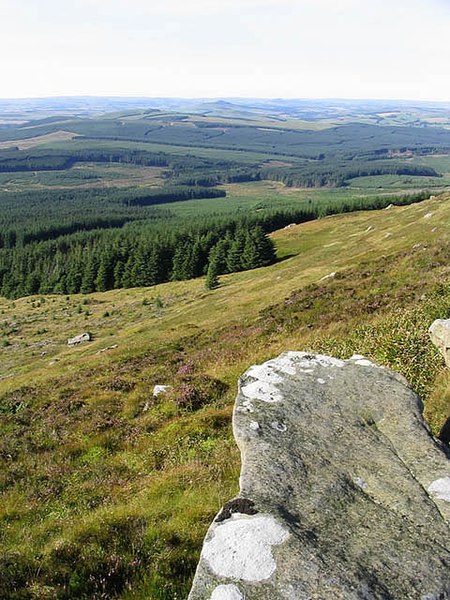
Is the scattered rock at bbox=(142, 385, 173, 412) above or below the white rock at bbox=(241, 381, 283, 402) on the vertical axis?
below

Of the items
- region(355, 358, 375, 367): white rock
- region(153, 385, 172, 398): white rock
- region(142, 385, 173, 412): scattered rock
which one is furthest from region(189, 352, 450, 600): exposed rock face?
region(153, 385, 172, 398): white rock

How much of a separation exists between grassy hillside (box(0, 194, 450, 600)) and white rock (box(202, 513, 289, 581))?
152 cm

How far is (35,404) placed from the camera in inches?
874

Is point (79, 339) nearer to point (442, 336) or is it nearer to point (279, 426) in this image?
point (442, 336)

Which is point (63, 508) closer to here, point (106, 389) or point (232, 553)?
point (232, 553)

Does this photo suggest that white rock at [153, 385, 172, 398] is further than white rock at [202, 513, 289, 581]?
Yes

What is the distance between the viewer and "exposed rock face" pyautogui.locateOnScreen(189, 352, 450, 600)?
5582mm

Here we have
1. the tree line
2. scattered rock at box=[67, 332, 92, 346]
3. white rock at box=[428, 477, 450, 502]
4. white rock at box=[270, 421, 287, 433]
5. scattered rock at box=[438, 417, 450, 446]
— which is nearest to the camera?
white rock at box=[428, 477, 450, 502]

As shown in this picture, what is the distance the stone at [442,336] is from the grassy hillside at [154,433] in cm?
41

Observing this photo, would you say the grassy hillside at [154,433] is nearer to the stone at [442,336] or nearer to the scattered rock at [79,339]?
the stone at [442,336]

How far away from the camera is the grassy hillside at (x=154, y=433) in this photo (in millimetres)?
7520

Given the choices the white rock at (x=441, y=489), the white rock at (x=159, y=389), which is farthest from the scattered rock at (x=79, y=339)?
the white rock at (x=441, y=489)

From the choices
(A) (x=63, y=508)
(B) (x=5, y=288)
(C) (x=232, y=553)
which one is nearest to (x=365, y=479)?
(C) (x=232, y=553)

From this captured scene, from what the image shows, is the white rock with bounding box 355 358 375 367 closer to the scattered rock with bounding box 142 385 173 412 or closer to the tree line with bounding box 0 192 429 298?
the scattered rock with bounding box 142 385 173 412
